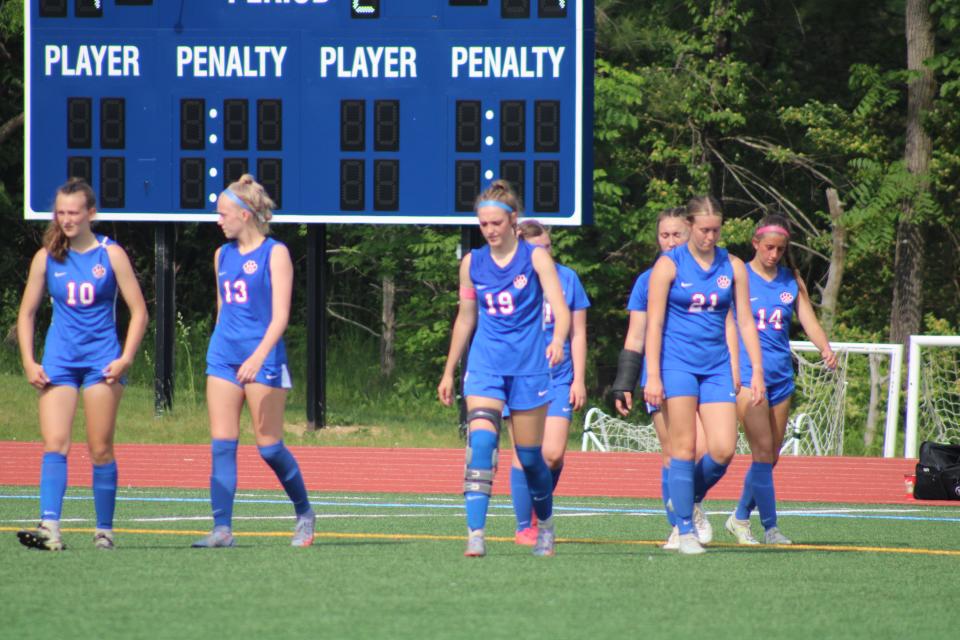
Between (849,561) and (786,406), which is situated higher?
(786,406)

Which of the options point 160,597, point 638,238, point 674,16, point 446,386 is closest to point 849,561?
point 446,386

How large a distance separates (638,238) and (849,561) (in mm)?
18749

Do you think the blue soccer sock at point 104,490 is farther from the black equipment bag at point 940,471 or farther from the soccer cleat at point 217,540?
the black equipment bag at point 940,471

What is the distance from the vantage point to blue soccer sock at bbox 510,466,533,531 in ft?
29.0

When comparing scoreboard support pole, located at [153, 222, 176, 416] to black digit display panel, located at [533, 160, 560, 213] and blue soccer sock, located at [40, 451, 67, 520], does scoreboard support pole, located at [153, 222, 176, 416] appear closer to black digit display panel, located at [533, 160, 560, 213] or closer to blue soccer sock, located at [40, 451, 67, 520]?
black digit display panel, located at [533, 160, 560, 213]

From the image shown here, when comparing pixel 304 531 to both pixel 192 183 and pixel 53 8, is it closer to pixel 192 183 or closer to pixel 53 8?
pixel 192 183

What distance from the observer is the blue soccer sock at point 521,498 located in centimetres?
883

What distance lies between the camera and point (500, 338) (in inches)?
316

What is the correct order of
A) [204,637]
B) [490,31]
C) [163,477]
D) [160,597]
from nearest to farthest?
[204,637] < [160,597] < [163,477] < [490,31]

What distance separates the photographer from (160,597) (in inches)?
256

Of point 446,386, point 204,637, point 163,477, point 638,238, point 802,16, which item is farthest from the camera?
point 802,16

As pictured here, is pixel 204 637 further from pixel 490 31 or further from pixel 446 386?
pixel 490 31

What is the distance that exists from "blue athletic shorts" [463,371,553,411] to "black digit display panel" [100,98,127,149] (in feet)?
39.3

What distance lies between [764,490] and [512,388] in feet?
7.34
